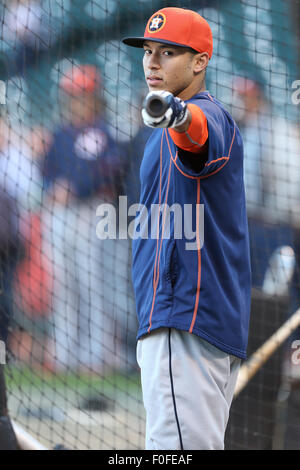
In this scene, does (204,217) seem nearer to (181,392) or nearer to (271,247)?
(181,392)

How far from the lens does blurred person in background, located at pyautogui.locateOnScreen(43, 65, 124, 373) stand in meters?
3.90

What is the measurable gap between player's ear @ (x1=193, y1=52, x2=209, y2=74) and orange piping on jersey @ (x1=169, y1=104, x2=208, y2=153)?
296 millimetres

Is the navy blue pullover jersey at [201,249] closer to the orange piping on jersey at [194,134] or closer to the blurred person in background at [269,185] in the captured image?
the orange piping on jersey at [194,134]

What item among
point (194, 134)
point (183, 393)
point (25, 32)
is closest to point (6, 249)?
point (25, 32)

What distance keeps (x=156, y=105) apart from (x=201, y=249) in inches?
15.9

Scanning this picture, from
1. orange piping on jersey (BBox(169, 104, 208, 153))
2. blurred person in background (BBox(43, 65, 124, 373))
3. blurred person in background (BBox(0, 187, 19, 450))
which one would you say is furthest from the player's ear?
blurred person in background (BBox(43, 65, 124, 373))

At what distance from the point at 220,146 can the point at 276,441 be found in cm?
173

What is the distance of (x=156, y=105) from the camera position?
138 cm

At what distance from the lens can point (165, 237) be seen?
168 cm

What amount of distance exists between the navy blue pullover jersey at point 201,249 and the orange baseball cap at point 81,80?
2.31 m
